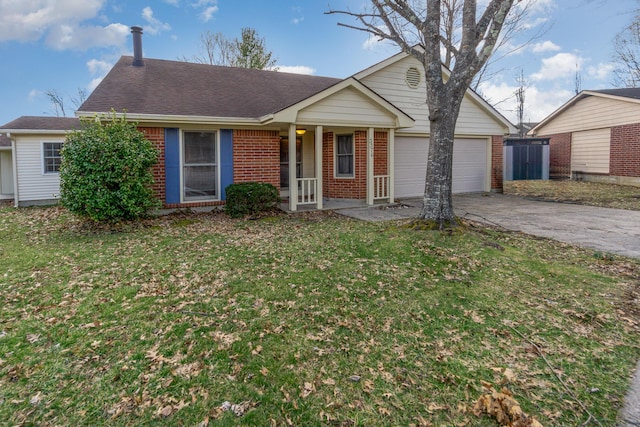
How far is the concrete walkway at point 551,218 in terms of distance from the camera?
671cm

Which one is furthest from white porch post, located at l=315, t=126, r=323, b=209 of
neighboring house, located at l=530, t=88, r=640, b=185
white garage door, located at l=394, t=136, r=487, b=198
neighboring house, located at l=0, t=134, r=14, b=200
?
neighboring house, located at l=530, t=88, r=640, b=185

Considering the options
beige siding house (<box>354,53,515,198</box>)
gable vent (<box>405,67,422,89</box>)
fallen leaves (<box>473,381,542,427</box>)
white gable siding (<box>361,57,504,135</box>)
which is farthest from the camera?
gable vent (<box>405,67,422,89</box>)

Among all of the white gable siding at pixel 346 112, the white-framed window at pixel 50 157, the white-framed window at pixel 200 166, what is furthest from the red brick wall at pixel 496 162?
the white-framed window at pixel 50 157

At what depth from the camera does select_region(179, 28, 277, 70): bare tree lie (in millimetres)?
25625

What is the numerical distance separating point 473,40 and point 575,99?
15.8 metres

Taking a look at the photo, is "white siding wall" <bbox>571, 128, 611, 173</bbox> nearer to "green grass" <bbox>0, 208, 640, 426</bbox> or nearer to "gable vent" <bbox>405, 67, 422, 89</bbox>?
"gable vent" <bbox>405, 67, 422, 89</bbox>

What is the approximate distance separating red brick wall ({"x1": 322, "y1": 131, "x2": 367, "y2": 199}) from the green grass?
568 centimetres

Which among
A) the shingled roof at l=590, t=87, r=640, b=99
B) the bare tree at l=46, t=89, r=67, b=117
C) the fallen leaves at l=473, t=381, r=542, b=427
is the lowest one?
the fallen leaves at l=473, t=381, r=542, b=427

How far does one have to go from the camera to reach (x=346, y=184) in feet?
39.9

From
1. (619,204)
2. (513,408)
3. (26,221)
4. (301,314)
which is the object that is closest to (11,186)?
(26,221)

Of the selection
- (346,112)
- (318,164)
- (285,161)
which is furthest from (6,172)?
(346,112)

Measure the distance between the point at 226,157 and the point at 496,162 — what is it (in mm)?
10802

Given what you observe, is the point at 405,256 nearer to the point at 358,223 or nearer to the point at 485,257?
the point at 485,257

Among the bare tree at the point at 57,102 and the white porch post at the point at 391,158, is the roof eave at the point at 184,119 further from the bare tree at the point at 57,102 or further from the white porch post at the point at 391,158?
the bare tree at the point at 57,102
